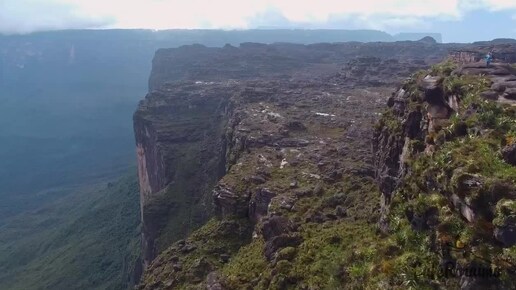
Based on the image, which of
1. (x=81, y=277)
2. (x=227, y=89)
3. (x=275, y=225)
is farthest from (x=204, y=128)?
(x=275, y=225)

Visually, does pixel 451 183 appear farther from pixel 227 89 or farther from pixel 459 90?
pixel 227 89

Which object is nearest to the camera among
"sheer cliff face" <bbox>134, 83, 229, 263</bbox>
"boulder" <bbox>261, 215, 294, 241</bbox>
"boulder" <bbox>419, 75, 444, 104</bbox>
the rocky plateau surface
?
the rocky plateau surface

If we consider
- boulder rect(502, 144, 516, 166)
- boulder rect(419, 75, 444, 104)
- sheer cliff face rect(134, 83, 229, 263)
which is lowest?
sheer cliff face rect(134, 83, 229, 263)

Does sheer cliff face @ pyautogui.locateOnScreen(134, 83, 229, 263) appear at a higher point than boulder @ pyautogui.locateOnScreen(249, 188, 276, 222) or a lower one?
lower

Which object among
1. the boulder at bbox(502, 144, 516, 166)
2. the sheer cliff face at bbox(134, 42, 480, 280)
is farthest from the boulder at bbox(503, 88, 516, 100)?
the sheer cliff face at bbox(134, 42, 480, 280)

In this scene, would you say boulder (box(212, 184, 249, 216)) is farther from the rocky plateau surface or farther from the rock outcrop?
the rock outcrop

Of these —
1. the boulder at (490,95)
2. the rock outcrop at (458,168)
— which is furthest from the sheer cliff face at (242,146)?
the boulder at (490,95)

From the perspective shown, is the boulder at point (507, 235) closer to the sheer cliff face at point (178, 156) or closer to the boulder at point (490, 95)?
the boulder at point (490, 95)
